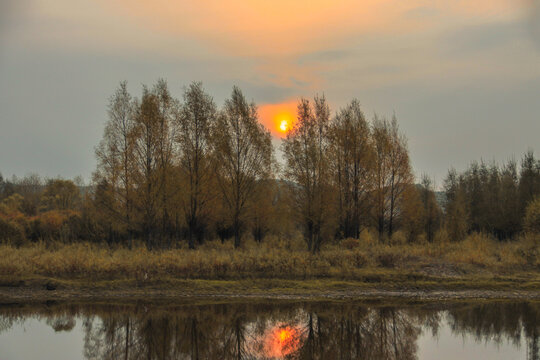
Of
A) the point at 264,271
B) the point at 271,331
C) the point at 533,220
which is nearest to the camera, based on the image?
the point at 271,331

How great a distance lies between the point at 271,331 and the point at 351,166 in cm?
2152

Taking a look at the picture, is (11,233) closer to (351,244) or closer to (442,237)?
(351,244)

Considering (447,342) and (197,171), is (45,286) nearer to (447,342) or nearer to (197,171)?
(197,171)

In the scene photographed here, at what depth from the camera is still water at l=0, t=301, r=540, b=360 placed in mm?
12154

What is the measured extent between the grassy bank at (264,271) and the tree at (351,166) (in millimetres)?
7899

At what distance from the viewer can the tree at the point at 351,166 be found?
110ft

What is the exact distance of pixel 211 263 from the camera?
23109 mm

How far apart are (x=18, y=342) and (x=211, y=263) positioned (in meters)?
11.0

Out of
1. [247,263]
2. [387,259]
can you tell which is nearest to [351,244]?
[387,259]

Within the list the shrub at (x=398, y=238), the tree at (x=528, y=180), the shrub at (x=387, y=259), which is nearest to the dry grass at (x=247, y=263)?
the shrub at (x=387, y=259)

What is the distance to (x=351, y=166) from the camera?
3391 cm

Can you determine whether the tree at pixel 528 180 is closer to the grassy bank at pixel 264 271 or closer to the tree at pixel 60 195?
the grassy bank at pixel 264 271

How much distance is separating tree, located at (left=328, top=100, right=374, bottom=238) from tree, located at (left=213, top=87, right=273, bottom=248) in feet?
19.7

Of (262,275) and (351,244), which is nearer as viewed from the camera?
(262,275)
